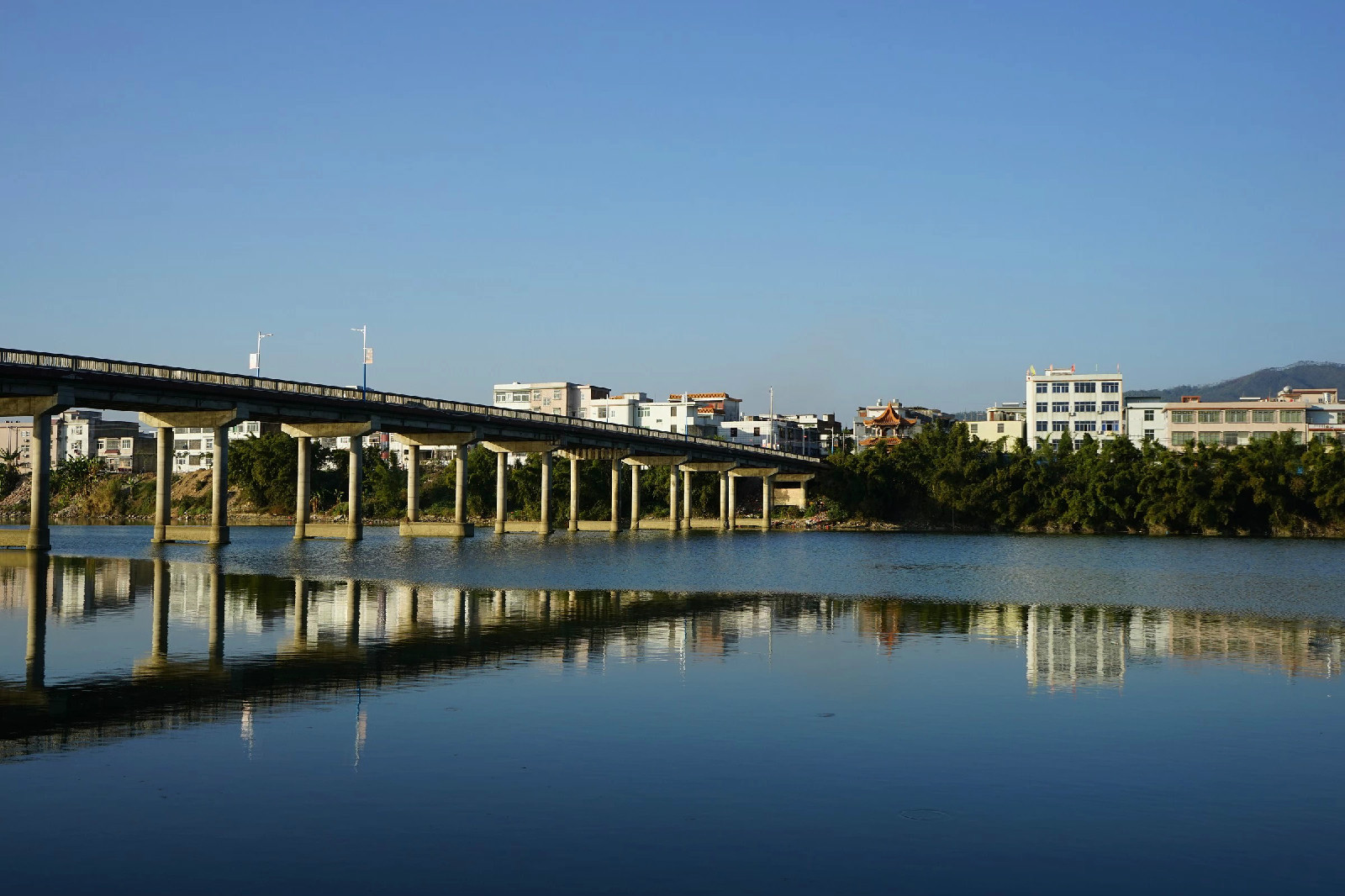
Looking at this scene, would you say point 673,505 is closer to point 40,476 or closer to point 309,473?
point 309,473

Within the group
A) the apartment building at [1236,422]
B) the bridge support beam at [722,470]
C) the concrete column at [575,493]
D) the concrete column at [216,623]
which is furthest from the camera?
the bridge support beam at [722,470]

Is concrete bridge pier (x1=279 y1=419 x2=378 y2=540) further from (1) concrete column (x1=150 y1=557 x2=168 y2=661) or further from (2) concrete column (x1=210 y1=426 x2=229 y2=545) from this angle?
(1) concrete column (x1=150 y1=557 x2=168 y2=661)

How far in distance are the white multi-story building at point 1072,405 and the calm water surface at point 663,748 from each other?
13226 cm

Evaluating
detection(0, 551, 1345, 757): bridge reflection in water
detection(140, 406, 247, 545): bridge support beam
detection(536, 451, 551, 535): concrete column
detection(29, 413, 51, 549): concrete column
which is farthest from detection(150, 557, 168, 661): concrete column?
detection(536, 451, 551, 535): concrete column

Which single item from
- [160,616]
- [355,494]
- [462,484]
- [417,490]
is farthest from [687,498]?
[160,616]

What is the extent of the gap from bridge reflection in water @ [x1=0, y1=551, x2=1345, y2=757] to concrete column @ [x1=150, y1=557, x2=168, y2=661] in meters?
0.08

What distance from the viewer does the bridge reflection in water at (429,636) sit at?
22.5 m

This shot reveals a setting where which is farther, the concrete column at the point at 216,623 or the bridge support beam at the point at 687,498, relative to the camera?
the bridge support beam at the point at 687,498

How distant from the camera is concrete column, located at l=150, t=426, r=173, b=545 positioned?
91.4 metres

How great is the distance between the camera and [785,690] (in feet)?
79.0

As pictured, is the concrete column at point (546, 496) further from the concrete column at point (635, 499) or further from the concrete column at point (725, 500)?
the concrete column at point (725, 500)

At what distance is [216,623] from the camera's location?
116ft

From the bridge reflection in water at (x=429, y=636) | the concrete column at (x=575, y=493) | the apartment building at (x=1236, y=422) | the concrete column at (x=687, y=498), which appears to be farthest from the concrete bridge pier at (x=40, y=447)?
the apartment building at (x=1236, y=422)

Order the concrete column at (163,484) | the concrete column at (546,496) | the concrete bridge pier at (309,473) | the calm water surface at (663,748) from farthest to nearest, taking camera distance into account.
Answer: the concrete column at (546,496) → the concrete bridge pier at (309,473) → the concrete column at (163,484) → the calm water surface at (663,748)
